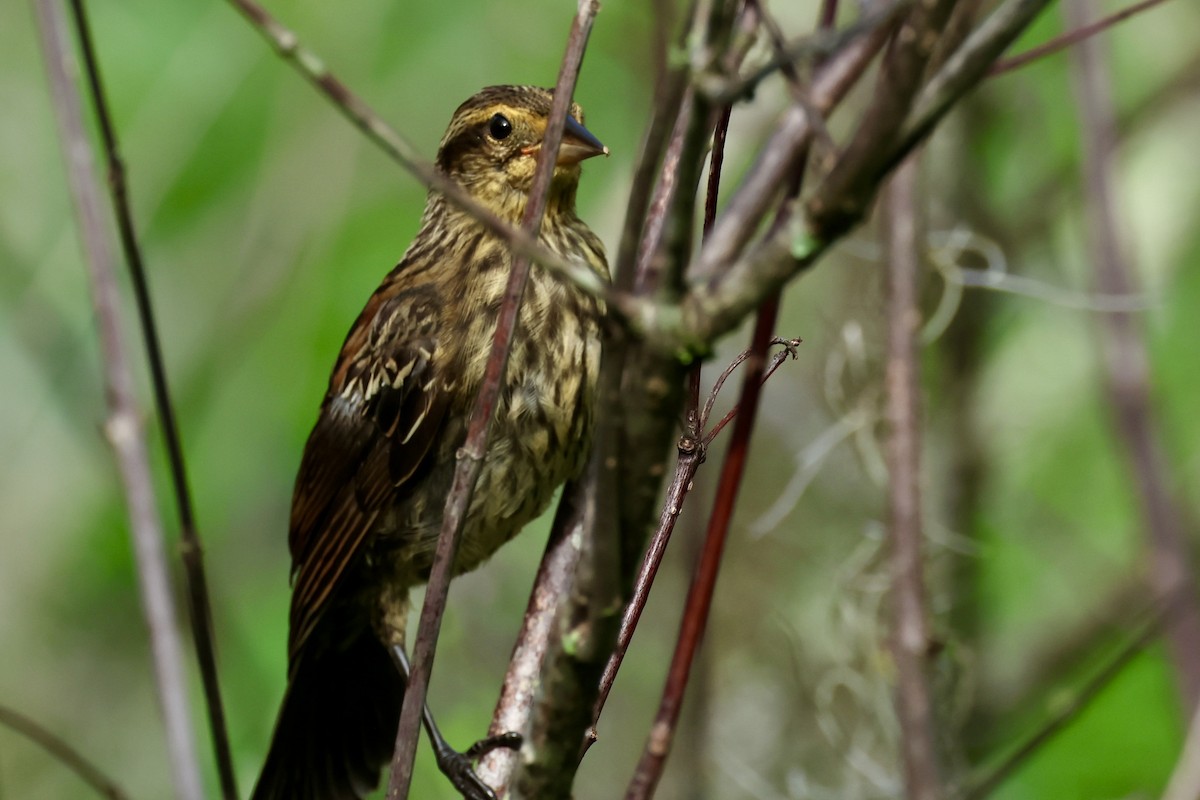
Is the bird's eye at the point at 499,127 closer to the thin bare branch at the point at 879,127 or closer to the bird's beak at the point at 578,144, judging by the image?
the bird's beak at the point at 578,144

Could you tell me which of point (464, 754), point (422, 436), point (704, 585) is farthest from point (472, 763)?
point (704, 585)

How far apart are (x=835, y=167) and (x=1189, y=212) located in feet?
12.7

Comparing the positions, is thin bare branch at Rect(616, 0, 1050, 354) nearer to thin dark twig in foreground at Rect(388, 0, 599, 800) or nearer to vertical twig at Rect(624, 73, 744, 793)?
vertical twig at Rect(624, 73, 744, 793)

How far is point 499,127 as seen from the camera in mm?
2936

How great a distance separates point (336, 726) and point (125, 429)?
176 cm

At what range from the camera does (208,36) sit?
16.6 feet

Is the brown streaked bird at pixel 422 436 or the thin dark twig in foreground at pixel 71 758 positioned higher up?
the brown streaked bird at pixel 422 436

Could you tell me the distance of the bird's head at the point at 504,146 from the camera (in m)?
2.89

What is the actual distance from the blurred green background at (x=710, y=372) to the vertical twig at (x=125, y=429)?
2.57 meters

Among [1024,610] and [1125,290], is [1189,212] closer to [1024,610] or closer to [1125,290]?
[1024,610]

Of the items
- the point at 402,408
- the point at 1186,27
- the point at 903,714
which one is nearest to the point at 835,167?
the point at 903,714

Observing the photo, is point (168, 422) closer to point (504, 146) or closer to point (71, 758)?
point (71, 758)

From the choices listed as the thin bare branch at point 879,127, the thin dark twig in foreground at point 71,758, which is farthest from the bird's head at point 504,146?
the thin bare branch at point 879,127

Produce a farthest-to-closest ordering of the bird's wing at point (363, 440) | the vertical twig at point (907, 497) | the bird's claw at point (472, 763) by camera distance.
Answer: the bird's wing at point (363, 440), the bird's claw at point (472, 763), the vertical twig at point (907, 497)
